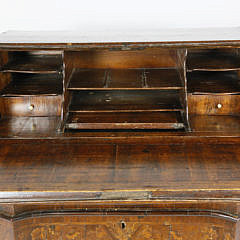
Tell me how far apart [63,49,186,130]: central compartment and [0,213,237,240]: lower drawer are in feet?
1.55

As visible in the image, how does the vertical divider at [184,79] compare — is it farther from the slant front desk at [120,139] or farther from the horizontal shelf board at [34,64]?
the horizontal shelf board at [34,64]

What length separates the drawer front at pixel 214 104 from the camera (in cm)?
176

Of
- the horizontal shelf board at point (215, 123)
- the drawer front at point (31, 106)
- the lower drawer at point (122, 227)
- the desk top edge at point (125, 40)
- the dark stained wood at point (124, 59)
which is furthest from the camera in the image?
the dark stained wood at point (124, 59)

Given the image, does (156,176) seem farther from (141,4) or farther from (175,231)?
(141,4)

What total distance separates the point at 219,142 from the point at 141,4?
3.68ft

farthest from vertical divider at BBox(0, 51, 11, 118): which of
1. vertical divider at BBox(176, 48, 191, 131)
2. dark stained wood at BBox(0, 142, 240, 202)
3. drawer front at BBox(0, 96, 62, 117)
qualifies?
vertical divider at BBox(176, 48, 191, 131)

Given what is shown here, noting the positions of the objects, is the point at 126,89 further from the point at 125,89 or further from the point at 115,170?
the point at 115,170

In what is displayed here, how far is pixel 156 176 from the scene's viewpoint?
132 cm

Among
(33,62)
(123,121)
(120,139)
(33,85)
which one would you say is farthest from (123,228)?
(33,62)

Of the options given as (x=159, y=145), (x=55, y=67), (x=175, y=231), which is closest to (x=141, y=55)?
(x=55, y=67)

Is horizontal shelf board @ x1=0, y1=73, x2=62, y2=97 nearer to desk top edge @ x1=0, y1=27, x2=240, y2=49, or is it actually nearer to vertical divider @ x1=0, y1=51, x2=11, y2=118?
vertical divider @ x1=0, y1=51, x2=11, y2=118

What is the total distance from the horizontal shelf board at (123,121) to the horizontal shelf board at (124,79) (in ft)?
0.51

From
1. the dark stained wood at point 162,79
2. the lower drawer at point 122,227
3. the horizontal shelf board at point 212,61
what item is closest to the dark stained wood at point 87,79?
the dark stained wood at point 162,79

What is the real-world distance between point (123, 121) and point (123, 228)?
1.76ft
